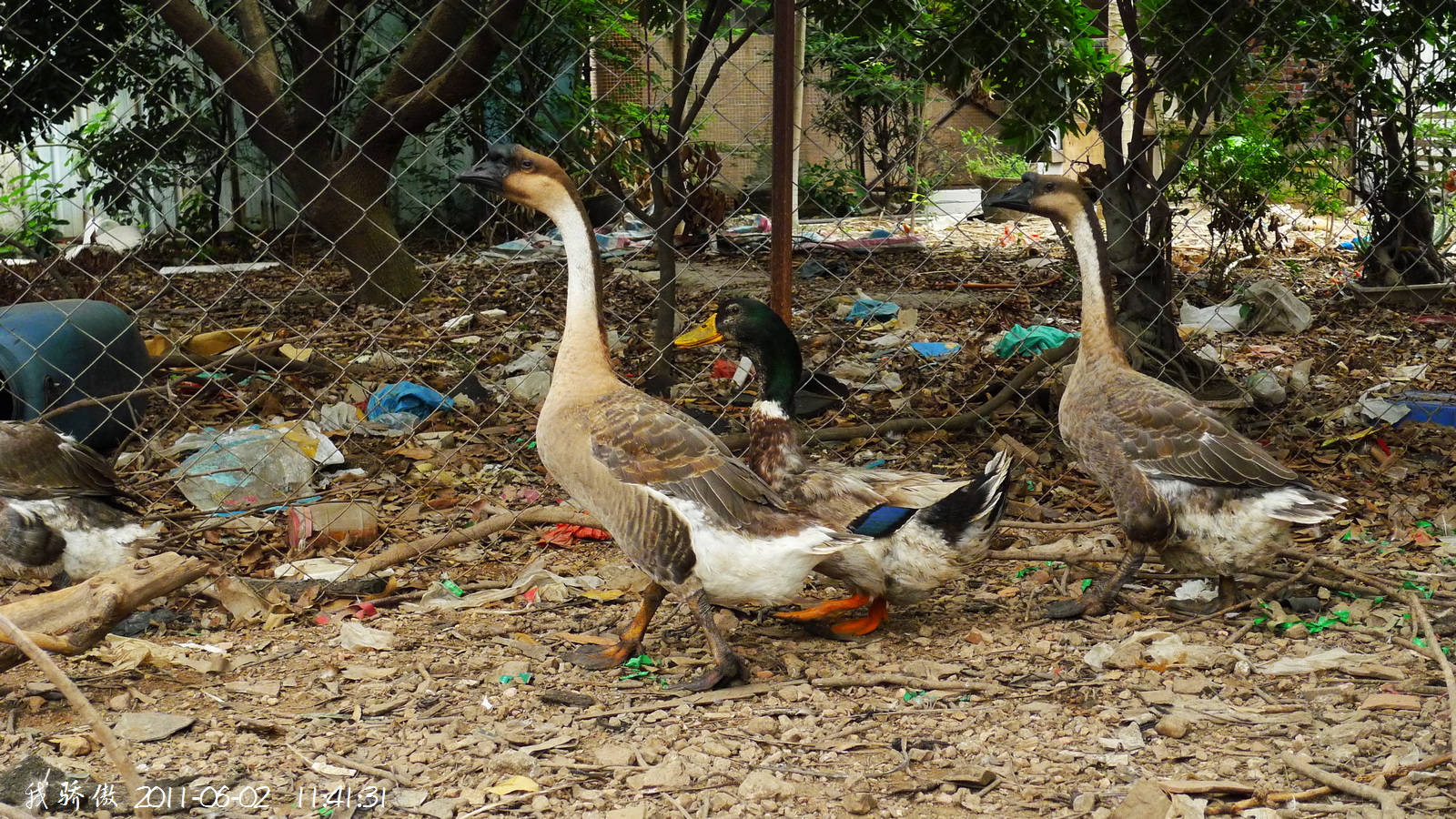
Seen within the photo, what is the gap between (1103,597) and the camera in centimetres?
377

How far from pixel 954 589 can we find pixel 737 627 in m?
0.81

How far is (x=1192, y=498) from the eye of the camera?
377 centimetres

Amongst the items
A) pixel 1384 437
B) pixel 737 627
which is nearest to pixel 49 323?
pixel 737 627

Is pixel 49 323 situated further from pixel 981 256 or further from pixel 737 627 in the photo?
pixel 981 256

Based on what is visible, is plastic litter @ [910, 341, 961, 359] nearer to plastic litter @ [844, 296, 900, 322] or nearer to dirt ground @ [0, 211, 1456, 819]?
plastic litter @ [844, 296, 900, 322]

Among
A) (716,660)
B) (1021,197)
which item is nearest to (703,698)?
(716,660)

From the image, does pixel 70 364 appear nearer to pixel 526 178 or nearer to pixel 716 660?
pixel 526 178

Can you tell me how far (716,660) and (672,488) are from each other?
48 cm

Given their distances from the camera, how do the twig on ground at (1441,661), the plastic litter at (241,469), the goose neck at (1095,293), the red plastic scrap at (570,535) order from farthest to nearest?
the plastic litter at (241,469)
the red plastic scrap at (570,535)
the goose neck at (1095,293)
the twig on ground at (1441,661)

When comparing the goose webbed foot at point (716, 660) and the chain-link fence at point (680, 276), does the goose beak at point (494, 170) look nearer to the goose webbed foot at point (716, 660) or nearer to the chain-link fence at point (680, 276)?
the chain-link fence at point (680, 276)

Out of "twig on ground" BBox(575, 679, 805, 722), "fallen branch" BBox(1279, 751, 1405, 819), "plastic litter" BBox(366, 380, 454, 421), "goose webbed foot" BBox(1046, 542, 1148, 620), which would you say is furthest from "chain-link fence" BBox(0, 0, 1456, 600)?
"fallen branch" BBox(1279, 751, 1405, 819)

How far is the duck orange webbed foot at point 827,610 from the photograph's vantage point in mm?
3754

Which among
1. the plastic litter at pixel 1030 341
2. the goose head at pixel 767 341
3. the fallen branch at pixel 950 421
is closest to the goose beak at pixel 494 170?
the goose head at pixel 767 341

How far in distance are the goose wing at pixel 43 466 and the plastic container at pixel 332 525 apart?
2.03ft
